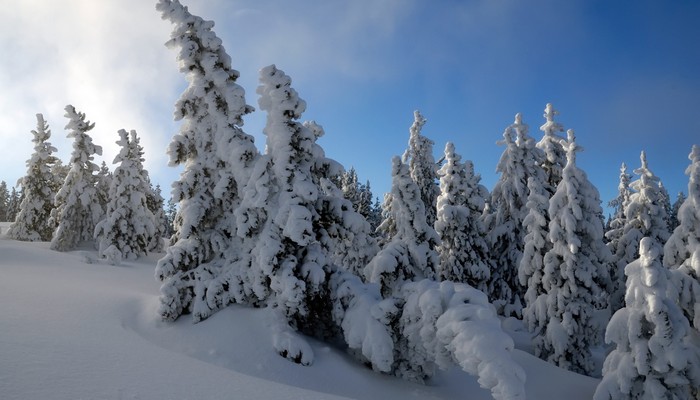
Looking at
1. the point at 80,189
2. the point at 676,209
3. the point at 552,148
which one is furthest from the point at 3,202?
the point at 676,209

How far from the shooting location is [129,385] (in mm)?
4832

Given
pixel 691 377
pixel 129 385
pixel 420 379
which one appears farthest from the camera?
pixel 691 377

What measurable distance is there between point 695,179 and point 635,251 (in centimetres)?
941

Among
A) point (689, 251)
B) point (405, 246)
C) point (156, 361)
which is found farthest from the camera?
point (405, 246)

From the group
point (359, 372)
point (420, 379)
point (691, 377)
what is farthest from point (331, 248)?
point (691, 377)

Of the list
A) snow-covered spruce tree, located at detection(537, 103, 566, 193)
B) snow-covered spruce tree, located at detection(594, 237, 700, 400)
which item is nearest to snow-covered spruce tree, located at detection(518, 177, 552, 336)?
snow-covered spruce tree, located at detection(537, 103, 566, 193)

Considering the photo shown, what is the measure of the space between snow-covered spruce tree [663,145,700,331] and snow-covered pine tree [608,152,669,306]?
7.66 meters

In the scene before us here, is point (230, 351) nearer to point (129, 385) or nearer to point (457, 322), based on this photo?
point (129, 385)

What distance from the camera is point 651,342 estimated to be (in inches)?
431

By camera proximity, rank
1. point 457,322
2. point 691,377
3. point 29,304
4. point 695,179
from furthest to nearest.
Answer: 1. point 695,179
2. point 691,377
3. point 29,304
4. point 457,322

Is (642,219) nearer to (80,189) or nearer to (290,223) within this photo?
(290,223)

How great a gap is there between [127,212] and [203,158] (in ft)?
63.1

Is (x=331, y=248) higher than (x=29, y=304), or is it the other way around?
(x=331, y=248)

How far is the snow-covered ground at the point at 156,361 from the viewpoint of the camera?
483 cm
